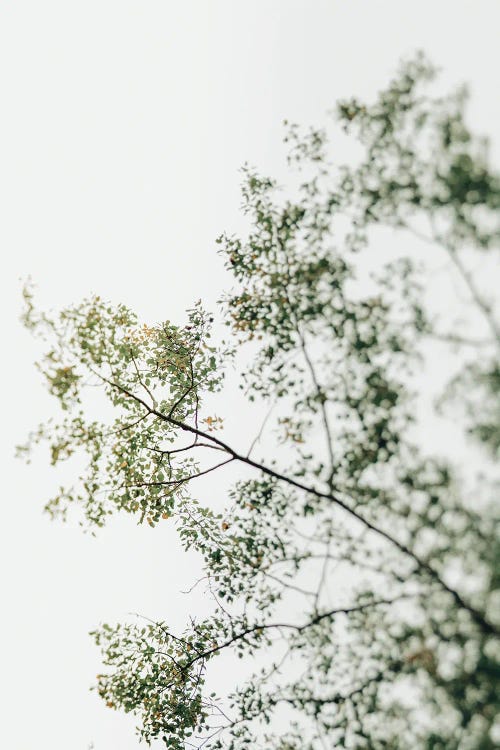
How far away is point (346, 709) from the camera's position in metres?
7.01

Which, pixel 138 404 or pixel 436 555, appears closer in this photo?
pixel 436 555

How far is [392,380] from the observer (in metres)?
7.34

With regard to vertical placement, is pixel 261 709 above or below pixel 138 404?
below

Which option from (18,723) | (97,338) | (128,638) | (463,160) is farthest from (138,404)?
(18,723)

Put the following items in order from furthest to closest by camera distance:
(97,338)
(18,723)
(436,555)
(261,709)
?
(18,723), (97,338), (261,709), (436,555)

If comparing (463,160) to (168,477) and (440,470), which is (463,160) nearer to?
(440,470)

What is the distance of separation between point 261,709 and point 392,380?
568 centimetres

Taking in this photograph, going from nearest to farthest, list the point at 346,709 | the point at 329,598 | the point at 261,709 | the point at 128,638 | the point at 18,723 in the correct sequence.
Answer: the point at 346,709, the point at 329,598, the point at 261,709, the point at 128,638, the point at 18,723

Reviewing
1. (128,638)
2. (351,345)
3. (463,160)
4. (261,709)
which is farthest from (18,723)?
(463,160)

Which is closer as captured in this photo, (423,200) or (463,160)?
(463,160)

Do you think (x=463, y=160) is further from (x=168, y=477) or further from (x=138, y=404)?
(x=168, y=477)

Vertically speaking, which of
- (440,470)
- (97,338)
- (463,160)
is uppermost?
(463,160)

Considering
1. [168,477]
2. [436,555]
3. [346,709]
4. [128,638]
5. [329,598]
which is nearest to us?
[436,555]

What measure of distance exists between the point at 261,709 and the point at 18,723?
1322 inches
